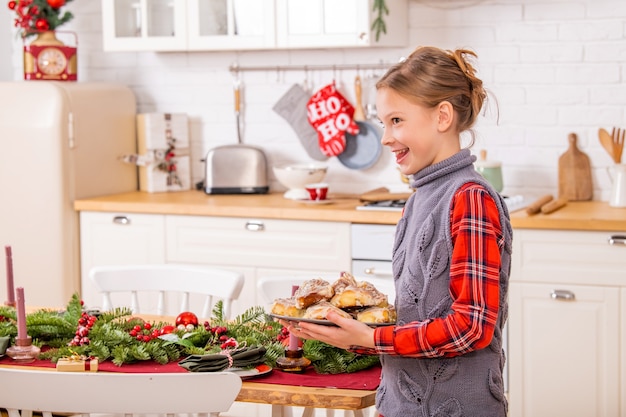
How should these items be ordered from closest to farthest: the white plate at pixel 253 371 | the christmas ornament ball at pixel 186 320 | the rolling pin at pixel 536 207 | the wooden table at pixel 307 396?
1. the wooden table at pixel 307 396
2. the white plate at pixel 253 371
3. the christmas ornament ball at pixel 186 320
4. the rolling pin at pixel 536 207

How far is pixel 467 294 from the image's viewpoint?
5.62 ft

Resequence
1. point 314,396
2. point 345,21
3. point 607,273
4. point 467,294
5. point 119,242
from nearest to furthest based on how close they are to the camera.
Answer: point 467,294 < point 314,396 < point 607,273 < point 345,21 < point 119,242

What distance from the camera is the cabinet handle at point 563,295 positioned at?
11.3 ft

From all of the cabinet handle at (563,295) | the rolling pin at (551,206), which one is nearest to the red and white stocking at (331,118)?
the rolling pin at (551,206)

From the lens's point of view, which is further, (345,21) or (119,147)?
(119,147)

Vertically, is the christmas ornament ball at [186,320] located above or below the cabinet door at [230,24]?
below

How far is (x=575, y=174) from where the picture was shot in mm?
3982

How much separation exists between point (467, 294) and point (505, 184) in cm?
253

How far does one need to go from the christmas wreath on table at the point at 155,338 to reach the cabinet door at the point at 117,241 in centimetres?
159

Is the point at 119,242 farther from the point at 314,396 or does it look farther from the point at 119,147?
the point at 314,396

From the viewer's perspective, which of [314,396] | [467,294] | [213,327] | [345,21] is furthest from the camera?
[345,21]

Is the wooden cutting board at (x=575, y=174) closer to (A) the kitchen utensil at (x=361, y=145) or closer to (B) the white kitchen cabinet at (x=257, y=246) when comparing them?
(A) the kitchen utensil at (x=361, y=145)

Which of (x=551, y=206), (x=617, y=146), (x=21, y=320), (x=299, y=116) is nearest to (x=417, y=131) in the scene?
(x=21, y=320)

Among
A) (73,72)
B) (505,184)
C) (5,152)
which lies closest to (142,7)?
(73,72)
